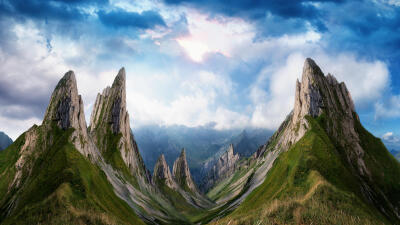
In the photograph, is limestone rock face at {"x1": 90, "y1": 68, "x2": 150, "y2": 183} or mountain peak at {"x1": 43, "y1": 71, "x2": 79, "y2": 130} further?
limestone rock face at {"x1": 90, "y1": 68, "x2": 150, "y2": 183}

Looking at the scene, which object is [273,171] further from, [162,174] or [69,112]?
[162,174]

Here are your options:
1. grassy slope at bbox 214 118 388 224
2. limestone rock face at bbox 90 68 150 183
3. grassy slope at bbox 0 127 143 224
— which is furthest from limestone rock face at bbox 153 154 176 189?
grassy slope at bbox 214 118 388 224

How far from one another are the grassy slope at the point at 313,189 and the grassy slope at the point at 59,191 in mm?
17134

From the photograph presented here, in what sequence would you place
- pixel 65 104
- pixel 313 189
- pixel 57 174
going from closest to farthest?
pixel 313 189, pixel 57 174, pixel 65 104

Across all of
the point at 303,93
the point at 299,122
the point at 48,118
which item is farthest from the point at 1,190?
the point at 303,93

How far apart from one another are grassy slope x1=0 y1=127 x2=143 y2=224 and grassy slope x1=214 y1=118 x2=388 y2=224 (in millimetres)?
17134

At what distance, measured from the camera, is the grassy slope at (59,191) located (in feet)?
110

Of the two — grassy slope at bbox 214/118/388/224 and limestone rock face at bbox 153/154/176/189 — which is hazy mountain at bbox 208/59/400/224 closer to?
grassy slope at bbox 214/118/388/224

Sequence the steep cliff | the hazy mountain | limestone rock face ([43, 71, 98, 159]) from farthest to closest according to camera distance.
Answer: limestone rock face ([43, 71, 98, 159]), the hazy mountain, the steep cliff

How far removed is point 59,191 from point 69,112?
39167 millimetres

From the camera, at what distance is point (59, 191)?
140 feet

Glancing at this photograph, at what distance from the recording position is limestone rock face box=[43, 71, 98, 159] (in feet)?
240

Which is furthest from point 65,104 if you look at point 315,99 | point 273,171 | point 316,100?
point 316,100

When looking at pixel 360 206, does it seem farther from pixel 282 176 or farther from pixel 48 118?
pixel 48 118
